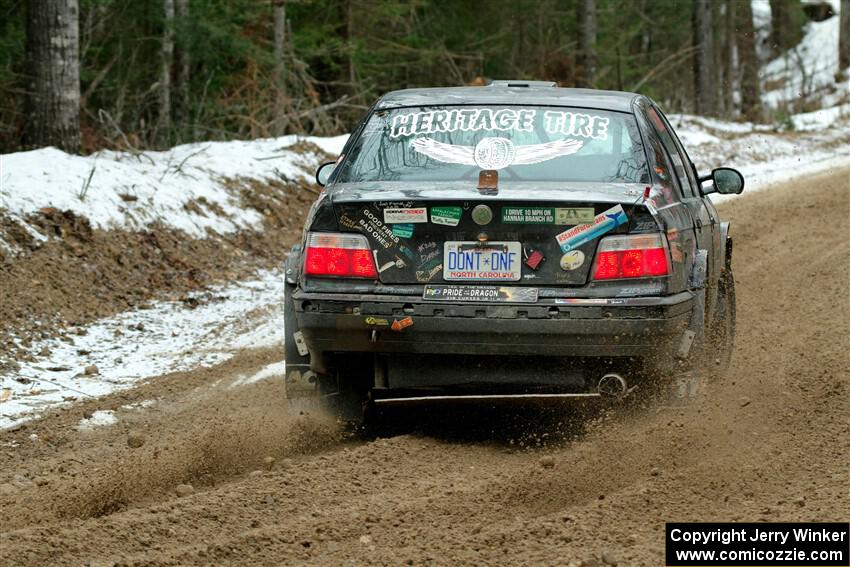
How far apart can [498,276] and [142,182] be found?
677 centimetres

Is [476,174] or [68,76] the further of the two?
[68,76]

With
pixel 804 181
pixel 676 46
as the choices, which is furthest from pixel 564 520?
pixel 676 46

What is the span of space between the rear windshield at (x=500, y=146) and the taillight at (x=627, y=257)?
437 millimetres

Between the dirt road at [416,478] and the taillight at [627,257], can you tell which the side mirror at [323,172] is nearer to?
the dirt road at [416,478]

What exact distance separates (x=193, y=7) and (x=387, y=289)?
39.1 feet

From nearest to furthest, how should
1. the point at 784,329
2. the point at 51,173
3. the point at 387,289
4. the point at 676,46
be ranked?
the point at 387,289 → the point at 784,329 → the point at 51,173 → the point at 676,46

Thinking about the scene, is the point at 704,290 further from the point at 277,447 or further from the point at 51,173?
the point at 51,173

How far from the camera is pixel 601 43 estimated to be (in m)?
26.3

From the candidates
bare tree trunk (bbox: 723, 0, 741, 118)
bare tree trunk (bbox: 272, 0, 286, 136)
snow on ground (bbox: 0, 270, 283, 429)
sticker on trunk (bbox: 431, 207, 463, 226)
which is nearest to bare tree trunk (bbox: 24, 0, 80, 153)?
snow on ground (bbox: 0, 270, 283, 429)

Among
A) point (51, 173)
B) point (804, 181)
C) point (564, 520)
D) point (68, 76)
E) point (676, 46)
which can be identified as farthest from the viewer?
point (676, 46)

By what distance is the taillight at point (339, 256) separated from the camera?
5293mm

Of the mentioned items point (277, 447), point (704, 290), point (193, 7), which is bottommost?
point (277, 447)

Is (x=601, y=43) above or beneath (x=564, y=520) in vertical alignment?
above

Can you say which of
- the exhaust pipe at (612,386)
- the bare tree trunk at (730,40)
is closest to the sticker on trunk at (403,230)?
the exhaust pipe at (612,386)
